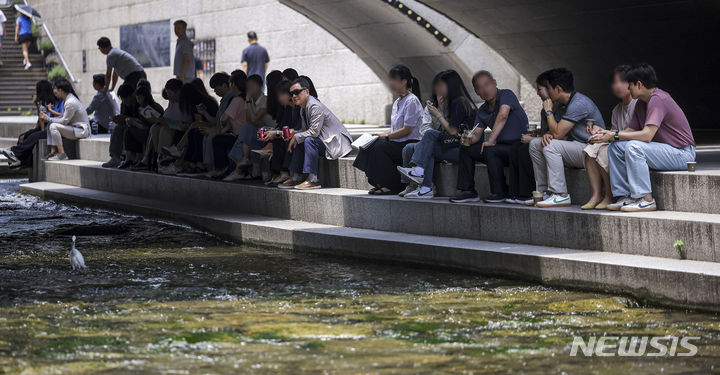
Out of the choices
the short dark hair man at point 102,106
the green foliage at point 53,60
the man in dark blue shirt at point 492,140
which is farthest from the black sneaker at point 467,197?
the green foliage at point 53,60

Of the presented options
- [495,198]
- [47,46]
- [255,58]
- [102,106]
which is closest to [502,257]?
[495,198]

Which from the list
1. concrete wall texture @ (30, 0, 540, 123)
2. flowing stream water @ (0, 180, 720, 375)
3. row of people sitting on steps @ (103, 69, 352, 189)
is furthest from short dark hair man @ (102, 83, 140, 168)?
flowing stream water @ (0, 180, 720, 375)

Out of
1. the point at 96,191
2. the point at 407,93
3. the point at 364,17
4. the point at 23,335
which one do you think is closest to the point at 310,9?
the point at 364,17

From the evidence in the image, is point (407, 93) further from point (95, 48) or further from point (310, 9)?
point (95, 48)

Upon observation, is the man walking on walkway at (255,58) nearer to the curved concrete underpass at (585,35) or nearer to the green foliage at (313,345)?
the curved concrete underpass at (585,35)

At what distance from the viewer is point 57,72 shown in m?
33.2

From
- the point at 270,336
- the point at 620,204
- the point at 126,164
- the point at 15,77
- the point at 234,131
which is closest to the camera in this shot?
the point at 270,336

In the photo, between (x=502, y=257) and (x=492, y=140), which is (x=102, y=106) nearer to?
(x=492, y=140)

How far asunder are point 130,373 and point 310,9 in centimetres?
1419

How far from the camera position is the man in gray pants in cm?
845

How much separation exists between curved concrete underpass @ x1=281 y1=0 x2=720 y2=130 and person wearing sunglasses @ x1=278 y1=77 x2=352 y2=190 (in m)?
4.63

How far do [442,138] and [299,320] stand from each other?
364 cm

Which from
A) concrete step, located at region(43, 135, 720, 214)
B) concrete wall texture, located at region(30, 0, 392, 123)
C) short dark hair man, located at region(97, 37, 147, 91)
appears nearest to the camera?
concrete step, located at region(43, 135, 720, 214)

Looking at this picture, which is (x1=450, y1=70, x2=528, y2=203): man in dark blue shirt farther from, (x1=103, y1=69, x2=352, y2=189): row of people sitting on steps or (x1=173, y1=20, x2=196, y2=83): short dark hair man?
(x1=173, y1=20, x2=196, y2=83): short dark hair man
